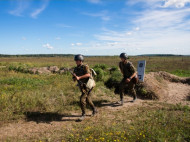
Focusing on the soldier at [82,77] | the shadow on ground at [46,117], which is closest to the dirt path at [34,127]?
the shadow on ground at [46,117]

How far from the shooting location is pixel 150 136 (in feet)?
13.0

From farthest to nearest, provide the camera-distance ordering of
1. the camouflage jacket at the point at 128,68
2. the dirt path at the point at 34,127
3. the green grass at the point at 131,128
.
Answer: the camouflage jacket at the point at 128,68 → the dirt path at the point at 34,127 → the green grass at the point at 131,128

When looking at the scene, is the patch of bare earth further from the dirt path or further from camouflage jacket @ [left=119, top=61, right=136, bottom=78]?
camouflage jacket @ [left=119, top=61, right=136, bottom=78]

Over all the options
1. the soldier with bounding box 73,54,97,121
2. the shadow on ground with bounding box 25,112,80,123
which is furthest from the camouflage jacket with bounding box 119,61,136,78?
the shadow on ground with bounding box 25,112,80,123

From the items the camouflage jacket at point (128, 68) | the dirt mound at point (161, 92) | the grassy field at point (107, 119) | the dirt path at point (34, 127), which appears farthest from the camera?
the dirt mound at point (161, 92)

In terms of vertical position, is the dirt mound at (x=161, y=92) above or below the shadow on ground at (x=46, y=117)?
above

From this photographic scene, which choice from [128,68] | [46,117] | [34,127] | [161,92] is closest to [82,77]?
[46,117]

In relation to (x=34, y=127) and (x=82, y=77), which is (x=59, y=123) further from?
(x=82, y=77)

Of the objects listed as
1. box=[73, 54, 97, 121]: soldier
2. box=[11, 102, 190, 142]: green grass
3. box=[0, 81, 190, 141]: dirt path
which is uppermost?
box=[73, 54, 97, 121]: soldier

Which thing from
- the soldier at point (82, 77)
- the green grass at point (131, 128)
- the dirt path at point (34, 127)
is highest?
the soldier at point (82, 77)

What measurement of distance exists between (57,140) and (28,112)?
2.35 m

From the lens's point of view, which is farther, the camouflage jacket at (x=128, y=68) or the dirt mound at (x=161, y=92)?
the dirt mound at (x=161, y=92)

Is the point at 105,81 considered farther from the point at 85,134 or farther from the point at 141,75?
the point at 85,134

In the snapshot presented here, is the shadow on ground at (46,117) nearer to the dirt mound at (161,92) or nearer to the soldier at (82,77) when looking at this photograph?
the soldier at (82,77)
